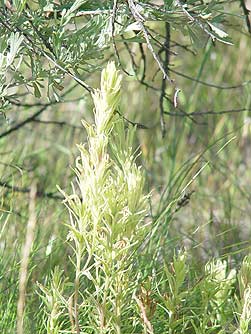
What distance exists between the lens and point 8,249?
107 inches

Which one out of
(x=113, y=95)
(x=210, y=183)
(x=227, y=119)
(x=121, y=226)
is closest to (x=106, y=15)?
(x=113, y=95)

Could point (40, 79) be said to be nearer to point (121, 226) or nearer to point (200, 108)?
point (121, 226)

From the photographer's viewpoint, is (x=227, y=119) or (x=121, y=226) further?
(x=227, y=119)

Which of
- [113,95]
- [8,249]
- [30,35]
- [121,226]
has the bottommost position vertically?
[8,249]

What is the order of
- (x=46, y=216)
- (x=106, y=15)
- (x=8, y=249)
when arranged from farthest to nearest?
(x=46, y=216)
(x=8, y=249)
(x=106, y=15)

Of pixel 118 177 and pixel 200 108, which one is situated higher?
pixel 200 108

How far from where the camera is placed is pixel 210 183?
14.1ft

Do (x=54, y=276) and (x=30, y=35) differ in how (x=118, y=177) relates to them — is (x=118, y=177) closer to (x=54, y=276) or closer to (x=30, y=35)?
(x=54, y=276)

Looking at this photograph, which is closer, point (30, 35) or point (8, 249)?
point (30, 35)

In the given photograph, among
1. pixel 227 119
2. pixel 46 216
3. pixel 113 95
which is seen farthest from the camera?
pixel 227 119

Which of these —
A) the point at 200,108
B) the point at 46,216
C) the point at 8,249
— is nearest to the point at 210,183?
the point at 200,108

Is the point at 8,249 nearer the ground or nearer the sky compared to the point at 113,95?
nearer the ground

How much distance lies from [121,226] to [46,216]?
1.51m

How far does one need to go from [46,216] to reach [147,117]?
1.82 meters
